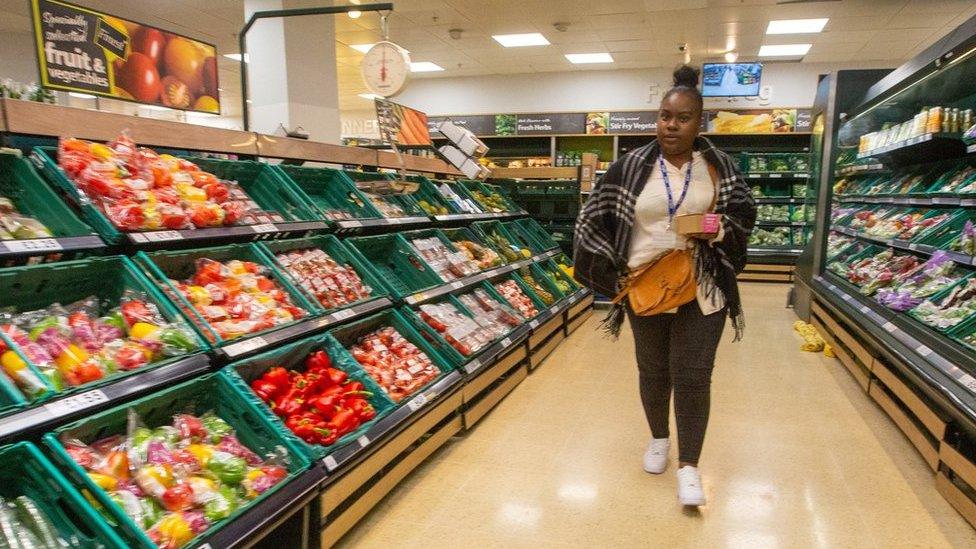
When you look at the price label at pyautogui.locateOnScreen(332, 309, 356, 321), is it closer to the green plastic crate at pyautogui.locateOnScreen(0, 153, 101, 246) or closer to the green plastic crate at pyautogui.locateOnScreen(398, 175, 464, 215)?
the green plastic crate at pyautogui.locateOnScreen(0, 153, 101, 246)

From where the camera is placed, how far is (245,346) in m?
1.98

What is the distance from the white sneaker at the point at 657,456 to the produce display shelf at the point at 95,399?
1.95 meters

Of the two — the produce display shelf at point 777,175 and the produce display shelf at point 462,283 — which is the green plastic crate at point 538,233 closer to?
the produce display shelf at point 462,283

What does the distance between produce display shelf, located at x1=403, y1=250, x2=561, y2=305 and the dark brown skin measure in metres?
1.51

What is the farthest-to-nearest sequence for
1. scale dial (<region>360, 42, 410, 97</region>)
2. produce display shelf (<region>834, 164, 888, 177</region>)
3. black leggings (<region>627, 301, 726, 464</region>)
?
produce display shelf (<region>834, 164, 888, 177</region>) < scale dial (<region>360, 42, 410, 97</region>) < black leggings (<region>627, 301, 726, 464</region>)

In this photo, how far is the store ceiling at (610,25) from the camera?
22.8 feet

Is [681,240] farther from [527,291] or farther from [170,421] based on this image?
[527,291]

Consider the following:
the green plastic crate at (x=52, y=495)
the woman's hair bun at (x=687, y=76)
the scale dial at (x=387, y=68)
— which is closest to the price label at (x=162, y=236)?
the green plastic crate at (x=52, y=495)

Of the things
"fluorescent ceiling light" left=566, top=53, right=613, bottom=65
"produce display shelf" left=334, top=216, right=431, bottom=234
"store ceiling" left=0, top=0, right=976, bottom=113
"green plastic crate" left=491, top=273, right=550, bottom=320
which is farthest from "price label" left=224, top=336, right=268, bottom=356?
"fluorescent ceiling light" left=566, top=53, right=613, bottom=65

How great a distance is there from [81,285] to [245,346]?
0.55m

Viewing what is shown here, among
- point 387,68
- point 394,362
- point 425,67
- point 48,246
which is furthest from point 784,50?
point 48,246

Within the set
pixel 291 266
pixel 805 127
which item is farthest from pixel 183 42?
pixel 805 127

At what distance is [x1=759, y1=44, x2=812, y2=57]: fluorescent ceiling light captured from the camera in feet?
28.9

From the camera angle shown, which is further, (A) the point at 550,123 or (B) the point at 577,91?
(B) the point at 577,91
